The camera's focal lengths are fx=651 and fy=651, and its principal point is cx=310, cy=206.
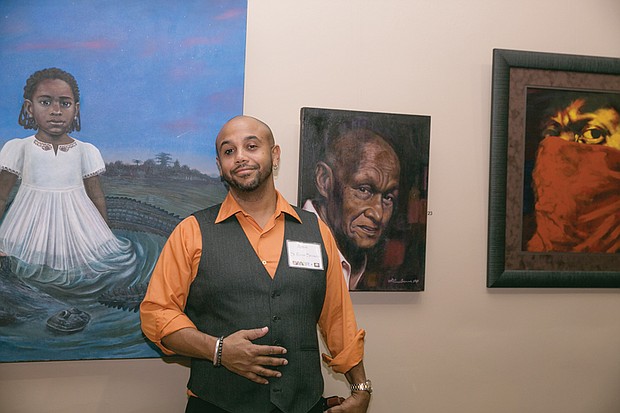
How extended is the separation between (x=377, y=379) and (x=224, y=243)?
1033mm

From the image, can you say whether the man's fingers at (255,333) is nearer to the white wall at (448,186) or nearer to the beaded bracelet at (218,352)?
Answer: the beaded bracelet at (218,352)

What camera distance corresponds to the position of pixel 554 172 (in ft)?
9.30

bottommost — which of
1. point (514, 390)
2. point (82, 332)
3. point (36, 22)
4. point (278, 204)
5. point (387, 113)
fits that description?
point (514, 390)

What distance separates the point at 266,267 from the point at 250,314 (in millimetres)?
158

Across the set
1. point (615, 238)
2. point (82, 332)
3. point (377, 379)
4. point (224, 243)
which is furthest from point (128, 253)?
point (615, 238)

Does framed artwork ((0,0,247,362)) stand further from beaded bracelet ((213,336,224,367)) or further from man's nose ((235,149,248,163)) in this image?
beaded bracelet ((213,336,224,367))

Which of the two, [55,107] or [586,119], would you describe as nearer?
[55,107]

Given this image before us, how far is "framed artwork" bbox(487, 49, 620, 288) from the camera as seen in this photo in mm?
2783

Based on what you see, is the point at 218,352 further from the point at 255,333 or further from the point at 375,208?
the point at 375,208

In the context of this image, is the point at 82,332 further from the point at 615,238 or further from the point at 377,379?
the point at 615,238

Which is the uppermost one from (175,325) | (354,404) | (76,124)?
(76,124)

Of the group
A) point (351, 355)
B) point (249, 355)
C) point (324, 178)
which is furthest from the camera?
point (324, 178)

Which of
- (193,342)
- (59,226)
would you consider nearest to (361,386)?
(193,342)

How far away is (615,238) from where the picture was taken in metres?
2.90
